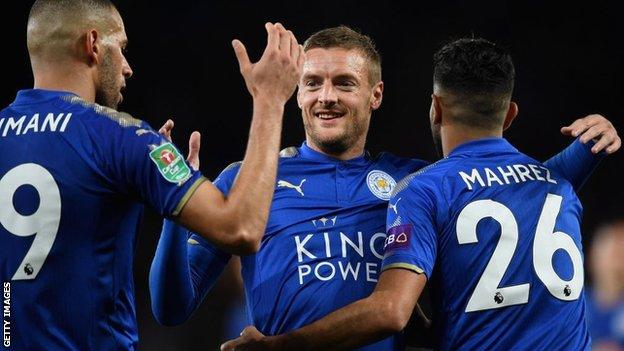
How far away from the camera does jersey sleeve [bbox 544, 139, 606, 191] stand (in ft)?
10.5

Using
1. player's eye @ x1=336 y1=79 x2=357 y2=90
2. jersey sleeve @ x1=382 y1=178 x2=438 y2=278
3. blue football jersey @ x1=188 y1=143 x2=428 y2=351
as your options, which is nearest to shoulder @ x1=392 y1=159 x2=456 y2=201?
jersey sleeve @ x1=382 y1=178 x2=438 y2=278

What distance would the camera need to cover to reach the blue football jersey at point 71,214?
254cm

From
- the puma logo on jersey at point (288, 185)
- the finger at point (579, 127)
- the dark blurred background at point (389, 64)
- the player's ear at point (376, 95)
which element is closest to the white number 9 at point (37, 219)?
the puma logo on jersey at point (288, 185)

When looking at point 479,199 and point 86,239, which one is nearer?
point 86,239

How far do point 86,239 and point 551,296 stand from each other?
147 centimetres

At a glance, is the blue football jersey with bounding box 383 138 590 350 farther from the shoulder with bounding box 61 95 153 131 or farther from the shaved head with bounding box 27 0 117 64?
the shaved head with bounding box 27 0 117 64

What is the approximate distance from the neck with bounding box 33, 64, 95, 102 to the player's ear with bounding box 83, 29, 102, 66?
44 millimetres

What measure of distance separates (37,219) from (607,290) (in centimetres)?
544

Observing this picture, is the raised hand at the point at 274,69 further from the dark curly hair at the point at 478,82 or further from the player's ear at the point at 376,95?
the player's ear at the point at 376,95

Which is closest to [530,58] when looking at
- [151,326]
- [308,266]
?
[151,326]

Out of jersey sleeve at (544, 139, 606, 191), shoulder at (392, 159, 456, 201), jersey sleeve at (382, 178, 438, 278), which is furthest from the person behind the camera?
jersey sleeve at (544, 139, 606, 191)

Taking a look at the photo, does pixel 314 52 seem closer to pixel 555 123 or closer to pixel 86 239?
pixel 86 239

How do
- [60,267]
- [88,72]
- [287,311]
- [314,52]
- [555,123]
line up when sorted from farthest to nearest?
[555,123], [314,52], [287,311], [88,72], [60,267]

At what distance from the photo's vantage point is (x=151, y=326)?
25.0 ft
